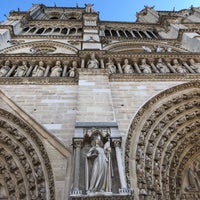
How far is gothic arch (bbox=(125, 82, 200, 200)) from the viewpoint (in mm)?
5224

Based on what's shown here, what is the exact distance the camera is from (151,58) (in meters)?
9.59

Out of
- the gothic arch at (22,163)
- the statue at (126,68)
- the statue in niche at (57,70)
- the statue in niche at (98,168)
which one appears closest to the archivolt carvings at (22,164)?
the gothic arch at (22,163)

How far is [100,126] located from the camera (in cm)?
523

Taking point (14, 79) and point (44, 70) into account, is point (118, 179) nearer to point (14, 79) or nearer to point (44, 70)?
point (14, 79)

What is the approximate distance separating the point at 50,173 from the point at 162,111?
3419mm

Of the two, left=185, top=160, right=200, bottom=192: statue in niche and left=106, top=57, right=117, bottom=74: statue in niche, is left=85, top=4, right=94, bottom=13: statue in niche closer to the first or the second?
left=106, top=57, right=117, bottom=74: statue in niche

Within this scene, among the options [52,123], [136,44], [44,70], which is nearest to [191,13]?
[136,44]

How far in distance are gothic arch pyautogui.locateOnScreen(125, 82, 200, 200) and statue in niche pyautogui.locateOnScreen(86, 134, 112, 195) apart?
0.66 m

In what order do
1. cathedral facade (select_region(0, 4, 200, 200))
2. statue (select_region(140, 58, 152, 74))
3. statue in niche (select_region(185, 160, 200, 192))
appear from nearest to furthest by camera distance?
cathedral facade (select_region(0, 4, 200, 200)), statue in niche (select_region(185, 160, 200, 192)), statue (select_region(140, 58, 152, 74))

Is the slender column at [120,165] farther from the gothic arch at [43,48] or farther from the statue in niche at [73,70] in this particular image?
the gothic arch at [43,48]

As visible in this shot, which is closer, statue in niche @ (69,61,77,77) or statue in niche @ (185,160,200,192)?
statue in niche @ (185,160,200,192)

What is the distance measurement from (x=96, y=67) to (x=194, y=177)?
14.0 ft

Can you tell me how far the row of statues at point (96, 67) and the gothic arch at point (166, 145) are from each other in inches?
53.2

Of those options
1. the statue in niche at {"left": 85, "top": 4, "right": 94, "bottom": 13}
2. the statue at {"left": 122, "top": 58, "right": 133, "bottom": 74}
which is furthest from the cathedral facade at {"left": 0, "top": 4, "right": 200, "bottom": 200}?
the statue in niche at {"left": 85, "top": 4, "right": 94, "bottom": 13}
